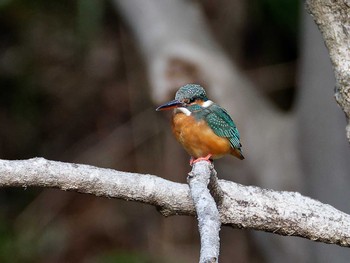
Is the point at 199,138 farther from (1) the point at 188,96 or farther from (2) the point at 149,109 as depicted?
(2) the point at 149,109

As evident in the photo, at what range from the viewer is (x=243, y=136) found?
464 cm

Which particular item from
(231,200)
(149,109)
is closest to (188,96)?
(231,200)

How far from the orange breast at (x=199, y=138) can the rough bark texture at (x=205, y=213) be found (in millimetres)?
418

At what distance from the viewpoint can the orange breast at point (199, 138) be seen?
2.23 m

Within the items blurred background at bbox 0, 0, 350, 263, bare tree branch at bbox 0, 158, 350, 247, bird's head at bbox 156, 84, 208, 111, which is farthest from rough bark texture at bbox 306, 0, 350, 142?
blurred background at bbox 0, 0, 350, 263

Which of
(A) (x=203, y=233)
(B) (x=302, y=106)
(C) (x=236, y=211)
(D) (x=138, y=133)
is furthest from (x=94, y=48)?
(A) (x=203, y=233)

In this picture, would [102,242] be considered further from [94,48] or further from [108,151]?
[94,48]

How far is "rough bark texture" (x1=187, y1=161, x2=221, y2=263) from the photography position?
4.48 ft

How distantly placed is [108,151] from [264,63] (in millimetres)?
1293

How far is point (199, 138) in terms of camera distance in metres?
2.23

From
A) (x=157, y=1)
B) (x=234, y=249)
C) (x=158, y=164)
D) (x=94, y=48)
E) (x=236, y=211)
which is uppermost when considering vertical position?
(x=94, y=48)

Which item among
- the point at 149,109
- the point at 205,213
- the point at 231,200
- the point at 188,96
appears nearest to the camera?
the point at 205,213

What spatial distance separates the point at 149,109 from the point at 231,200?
377 cm

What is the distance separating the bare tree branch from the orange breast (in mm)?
303
